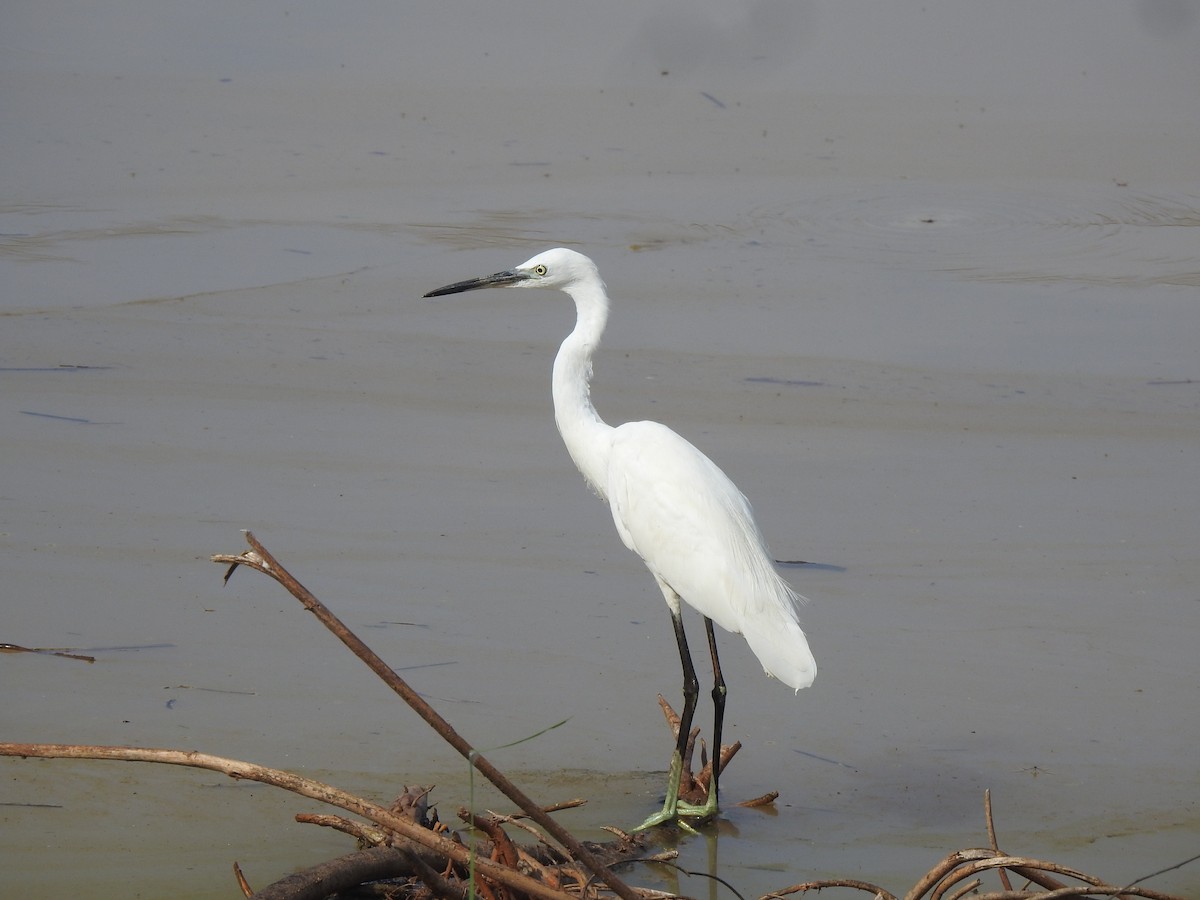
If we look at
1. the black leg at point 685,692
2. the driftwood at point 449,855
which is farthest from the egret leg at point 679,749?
the driftwood at point 449,855

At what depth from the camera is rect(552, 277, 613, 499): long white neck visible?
4527 mm

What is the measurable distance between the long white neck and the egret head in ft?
0.08

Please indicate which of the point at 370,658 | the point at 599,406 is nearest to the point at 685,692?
the point at 370,658

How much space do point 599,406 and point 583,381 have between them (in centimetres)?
221

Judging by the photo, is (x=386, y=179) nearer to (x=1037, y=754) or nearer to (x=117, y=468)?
(x=117, y=468)

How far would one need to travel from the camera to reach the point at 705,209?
9.04 m

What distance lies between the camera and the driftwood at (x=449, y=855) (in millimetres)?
2180

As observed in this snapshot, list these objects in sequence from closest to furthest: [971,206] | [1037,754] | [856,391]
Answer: [1037,754], [856,391], [971,206]

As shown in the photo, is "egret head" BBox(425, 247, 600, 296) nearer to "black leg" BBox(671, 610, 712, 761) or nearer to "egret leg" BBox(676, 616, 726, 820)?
"black leg" BBox(671, 610, 712, 761)

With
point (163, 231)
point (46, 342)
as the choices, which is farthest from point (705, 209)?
point (46, 342)

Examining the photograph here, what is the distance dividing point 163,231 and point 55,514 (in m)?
3.51

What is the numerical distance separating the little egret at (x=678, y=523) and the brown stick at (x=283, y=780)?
1496 millimetres

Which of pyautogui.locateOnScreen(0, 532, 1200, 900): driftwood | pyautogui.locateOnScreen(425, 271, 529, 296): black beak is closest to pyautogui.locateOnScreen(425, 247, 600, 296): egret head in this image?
pyautogui.locateOnScreen(425, 271, 529, 296): black beak

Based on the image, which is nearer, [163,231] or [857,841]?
[857,841]
